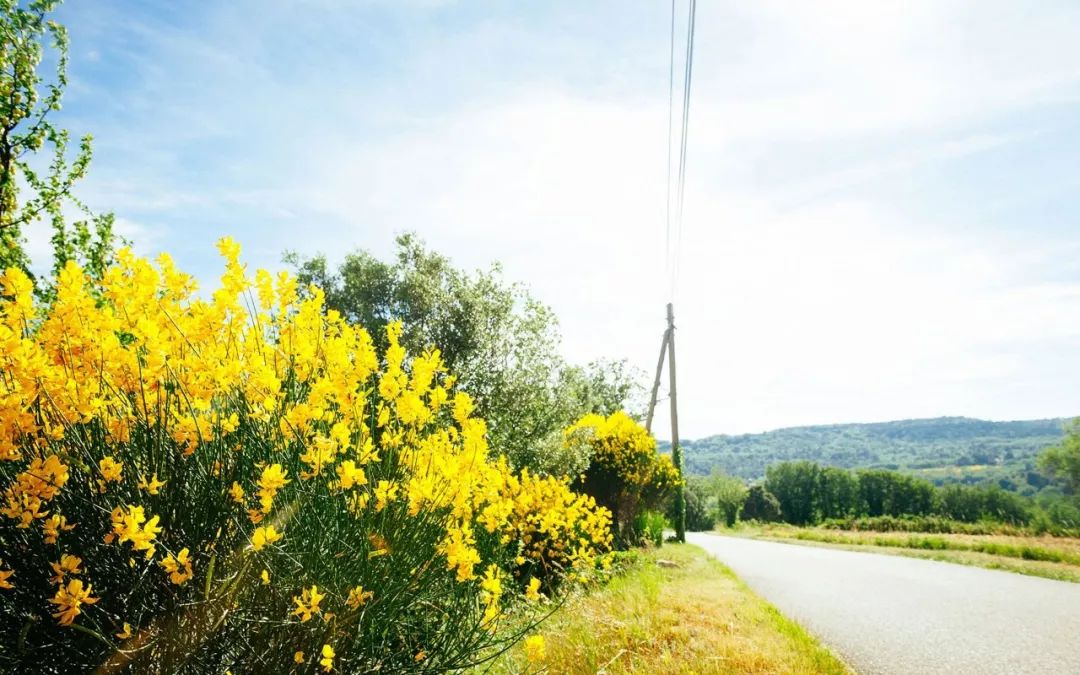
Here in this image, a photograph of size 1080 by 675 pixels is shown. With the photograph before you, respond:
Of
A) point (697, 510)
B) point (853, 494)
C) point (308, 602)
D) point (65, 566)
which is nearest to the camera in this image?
point (65, 566)

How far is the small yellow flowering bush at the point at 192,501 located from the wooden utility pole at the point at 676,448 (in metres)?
15.2

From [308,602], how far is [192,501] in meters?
0.65

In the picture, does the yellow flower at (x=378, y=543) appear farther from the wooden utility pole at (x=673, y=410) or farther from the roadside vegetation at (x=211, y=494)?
the wooden utility pole at (x=673, y=410)

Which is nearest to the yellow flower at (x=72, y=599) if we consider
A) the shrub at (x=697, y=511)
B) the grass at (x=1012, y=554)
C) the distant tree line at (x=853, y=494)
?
the grass at (x=1012, y=554)

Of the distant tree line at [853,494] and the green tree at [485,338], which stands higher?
the green tree at [485,338]

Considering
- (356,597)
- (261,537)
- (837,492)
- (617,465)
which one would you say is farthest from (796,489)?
(261,537)

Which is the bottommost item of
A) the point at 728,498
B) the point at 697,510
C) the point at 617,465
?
the point at 697,510

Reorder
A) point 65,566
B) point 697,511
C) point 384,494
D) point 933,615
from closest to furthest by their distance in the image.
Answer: point 65,566 → point 384,494 → point 933,615 → point 697,511

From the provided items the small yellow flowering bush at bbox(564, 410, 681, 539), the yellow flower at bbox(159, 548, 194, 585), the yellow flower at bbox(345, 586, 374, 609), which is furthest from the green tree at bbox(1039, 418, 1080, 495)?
the yellow flower at bbox(159, 548, 194, 585)

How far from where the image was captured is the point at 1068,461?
51.7 m

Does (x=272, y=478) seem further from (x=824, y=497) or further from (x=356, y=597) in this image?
(x=824, y=497)

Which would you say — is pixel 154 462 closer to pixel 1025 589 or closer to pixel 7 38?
pixel 1025 589

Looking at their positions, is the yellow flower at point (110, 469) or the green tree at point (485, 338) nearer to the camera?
the yellow flower at point (110, 469)

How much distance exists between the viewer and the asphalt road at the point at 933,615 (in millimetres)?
5371
